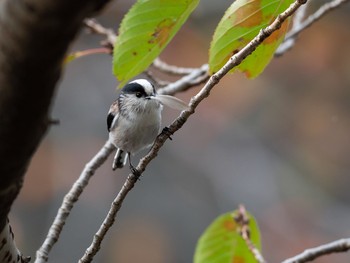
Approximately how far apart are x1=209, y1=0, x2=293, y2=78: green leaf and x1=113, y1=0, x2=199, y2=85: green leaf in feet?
0.19

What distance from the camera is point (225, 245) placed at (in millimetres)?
1243

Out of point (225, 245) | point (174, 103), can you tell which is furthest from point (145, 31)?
point (225, 245)

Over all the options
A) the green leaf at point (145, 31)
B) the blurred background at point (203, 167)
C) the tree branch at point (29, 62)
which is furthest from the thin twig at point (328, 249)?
the blurred background at point (203, 167)

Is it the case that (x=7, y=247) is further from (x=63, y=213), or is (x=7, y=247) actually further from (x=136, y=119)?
(x=136, y=119)

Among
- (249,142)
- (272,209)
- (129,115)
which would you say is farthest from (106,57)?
(129,115)

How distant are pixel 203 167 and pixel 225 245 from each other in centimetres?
263

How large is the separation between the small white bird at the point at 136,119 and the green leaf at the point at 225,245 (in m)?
0.23

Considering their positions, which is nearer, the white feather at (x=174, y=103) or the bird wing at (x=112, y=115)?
the white feather at (x=174, y=103)

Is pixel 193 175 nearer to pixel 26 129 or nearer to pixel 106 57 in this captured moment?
pixel 106 57

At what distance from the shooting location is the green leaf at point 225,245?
1.23 m

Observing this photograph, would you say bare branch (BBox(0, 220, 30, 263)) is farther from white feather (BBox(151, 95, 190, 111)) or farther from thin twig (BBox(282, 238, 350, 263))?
thin twig (BBox(282, 238, 350, 263))

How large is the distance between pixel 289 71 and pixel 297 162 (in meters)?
0.74

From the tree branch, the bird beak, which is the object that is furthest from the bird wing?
the tree branch

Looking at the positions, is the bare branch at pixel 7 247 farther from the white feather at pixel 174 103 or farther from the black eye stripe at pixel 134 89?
the black eye stripe at pixel 134 89
